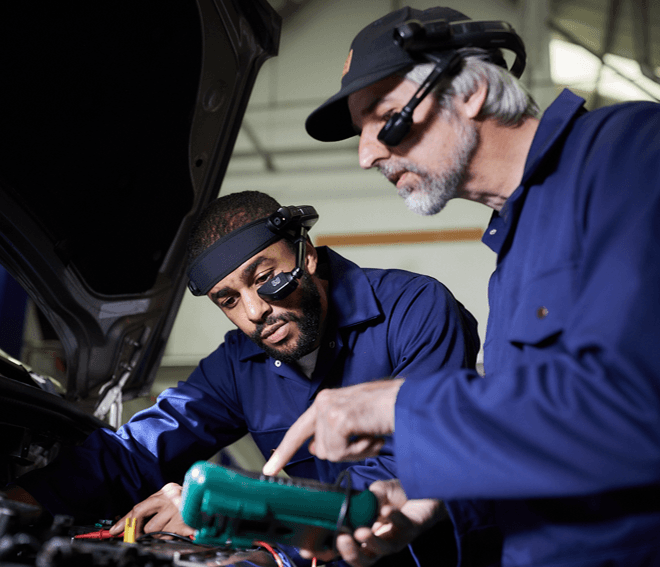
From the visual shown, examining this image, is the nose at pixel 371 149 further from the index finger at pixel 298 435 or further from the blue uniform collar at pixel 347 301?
the blue uniform collar at pixel 347 301

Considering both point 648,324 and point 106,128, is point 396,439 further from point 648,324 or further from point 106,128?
point 106,128

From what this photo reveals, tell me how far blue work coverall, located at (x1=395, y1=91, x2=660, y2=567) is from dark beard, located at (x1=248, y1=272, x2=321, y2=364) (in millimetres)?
772

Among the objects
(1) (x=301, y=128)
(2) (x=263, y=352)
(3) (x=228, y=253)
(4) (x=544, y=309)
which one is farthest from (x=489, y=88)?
(1) (x=301, y=128)

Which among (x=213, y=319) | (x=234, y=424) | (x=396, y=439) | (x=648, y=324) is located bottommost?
(x=213, y=319)

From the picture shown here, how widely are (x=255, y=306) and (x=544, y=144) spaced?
88 cm

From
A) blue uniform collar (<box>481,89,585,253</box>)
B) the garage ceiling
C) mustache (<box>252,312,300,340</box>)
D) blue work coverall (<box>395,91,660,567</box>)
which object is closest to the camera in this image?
blue work coverall (<box>395,91,660,567</box>)

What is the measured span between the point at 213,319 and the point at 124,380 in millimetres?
3947

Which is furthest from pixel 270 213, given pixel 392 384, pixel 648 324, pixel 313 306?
pixel 648 324

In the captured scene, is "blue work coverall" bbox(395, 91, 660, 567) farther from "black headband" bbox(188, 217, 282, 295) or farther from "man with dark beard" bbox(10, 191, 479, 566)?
"black headband" bbox(188, 217, 282, 295)

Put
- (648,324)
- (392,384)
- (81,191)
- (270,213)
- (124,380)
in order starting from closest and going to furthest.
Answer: (648,324), (392,384), (81,191), (270,213), (124,380)

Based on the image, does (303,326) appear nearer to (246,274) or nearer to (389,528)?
(246,274)

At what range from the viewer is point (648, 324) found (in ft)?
2.00

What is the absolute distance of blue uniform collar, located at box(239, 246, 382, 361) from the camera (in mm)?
1619

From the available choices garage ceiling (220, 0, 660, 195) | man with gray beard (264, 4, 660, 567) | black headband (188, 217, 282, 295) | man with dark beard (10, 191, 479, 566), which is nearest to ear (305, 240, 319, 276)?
man with dark beard (10, 191, 479, 566)
